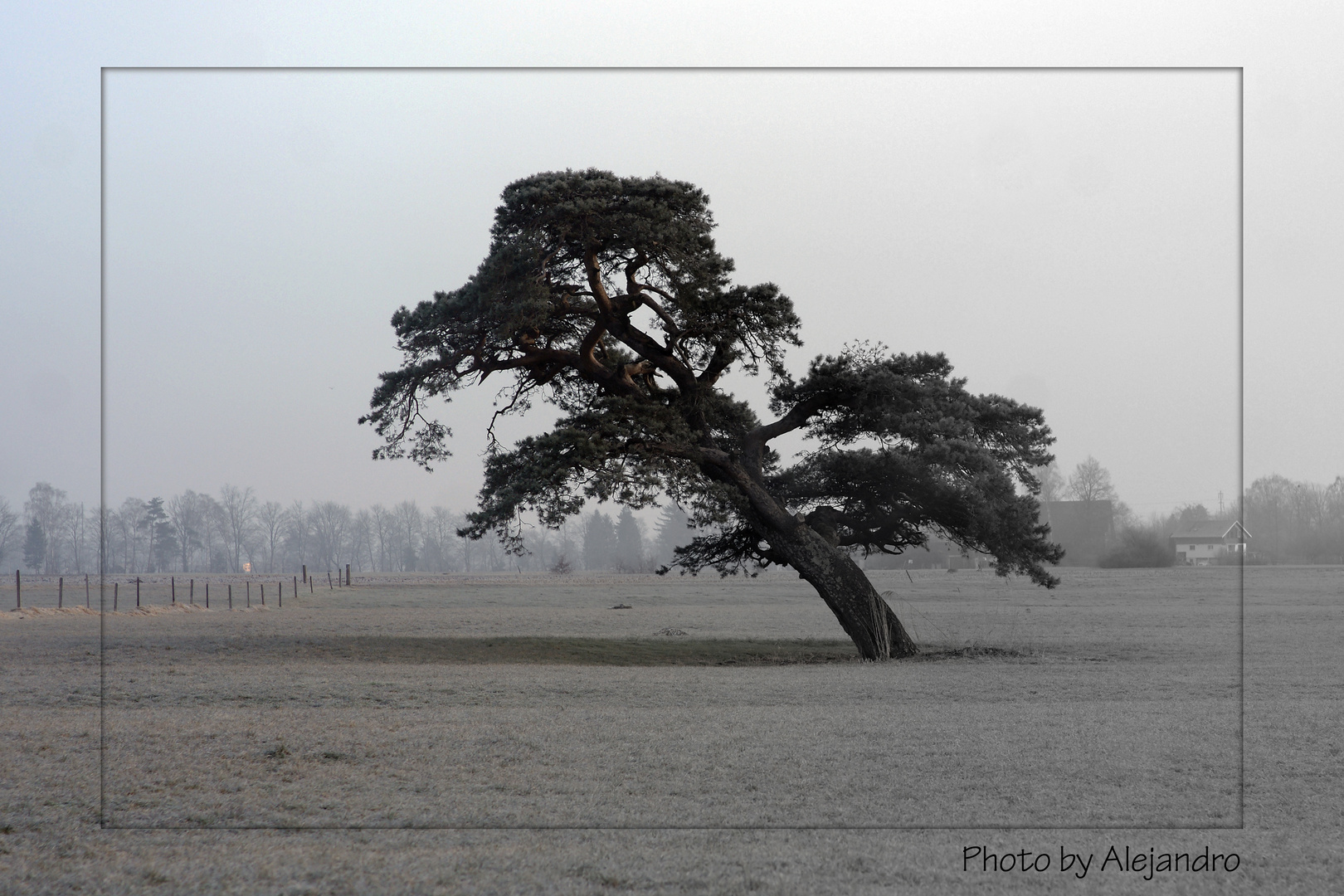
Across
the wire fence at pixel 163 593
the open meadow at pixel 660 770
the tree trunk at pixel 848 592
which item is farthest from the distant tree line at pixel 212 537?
the wire fence at pixel 163 593

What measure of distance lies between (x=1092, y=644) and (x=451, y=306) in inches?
521

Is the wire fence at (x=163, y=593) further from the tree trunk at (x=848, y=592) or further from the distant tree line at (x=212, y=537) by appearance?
the distant tree line at (x=212, y=537)

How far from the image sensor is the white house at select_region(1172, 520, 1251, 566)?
8.16 meters

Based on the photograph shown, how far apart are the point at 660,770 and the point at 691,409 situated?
34.1 feet

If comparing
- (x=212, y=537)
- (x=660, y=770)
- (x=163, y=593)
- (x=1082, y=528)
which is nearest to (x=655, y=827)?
(x=660, y=770)

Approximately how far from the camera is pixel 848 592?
57.9 ft

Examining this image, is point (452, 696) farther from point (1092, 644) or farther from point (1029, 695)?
point (1092, 644)

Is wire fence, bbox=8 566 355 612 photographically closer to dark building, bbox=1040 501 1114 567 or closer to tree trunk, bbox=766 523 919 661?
tree trunk, bbox=766 523 919 661

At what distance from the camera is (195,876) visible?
17.5ft

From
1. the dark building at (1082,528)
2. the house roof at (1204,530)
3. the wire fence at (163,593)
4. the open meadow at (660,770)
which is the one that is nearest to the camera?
the open meadow at (660,770)

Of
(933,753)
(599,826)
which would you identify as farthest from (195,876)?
(933,753)

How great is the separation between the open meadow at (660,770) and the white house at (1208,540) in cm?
46

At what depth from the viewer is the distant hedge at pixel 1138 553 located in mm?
9945

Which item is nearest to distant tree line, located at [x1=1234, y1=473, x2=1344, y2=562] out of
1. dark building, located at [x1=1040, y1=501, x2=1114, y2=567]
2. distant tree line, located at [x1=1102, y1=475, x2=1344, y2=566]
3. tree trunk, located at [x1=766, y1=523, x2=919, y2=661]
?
distant tree line, located at [x1=1102, y1=475, x2=1344, y2=566]
